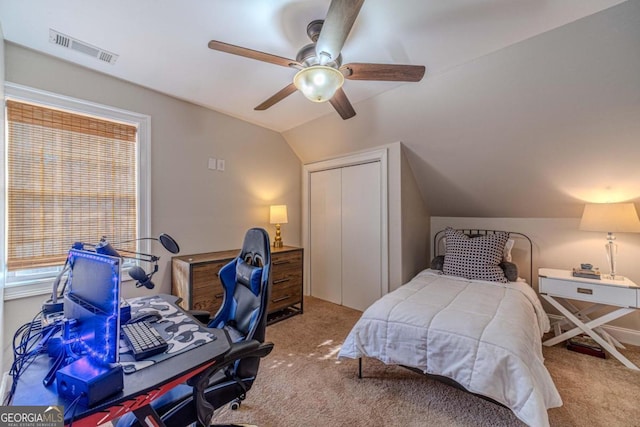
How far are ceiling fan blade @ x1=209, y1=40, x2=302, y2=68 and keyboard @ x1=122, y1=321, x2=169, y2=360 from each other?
4.89 ft

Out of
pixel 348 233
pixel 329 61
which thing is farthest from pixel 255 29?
pixel 348 233

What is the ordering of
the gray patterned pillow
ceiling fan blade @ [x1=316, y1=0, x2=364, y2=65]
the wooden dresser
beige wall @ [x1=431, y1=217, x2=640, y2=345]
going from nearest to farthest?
ceiling fan blade @ [x1=316, y1=0, x2=364, y2=65]
the wooden dresser
beige wall @ [x1=431, y1=217, x2=640, y2=345]
the gray patterned pillow

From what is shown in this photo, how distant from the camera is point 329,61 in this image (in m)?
1.45

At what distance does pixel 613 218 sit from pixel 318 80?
2837 mm

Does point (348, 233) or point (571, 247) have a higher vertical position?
point (348, 233)

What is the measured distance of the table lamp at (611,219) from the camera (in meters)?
2.25

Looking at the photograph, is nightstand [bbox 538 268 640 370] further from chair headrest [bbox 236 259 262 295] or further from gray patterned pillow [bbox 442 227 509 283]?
chair headrest [bbox 236 259 262 295]

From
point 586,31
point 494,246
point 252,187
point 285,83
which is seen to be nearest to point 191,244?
point 252,187

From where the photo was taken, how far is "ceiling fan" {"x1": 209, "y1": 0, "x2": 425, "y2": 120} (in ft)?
3.92

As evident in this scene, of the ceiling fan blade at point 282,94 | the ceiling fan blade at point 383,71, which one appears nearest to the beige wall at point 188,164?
the ceiling fan blade at point 282,94

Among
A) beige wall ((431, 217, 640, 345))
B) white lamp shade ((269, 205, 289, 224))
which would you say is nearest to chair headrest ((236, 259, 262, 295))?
white lamp shade ((269, 205, 289, 224))

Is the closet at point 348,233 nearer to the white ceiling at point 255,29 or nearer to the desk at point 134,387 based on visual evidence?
the white ceiling at point 255,29

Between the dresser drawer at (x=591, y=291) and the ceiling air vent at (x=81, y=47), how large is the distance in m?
4.24

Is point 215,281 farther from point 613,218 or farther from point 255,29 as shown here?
point 613,218
